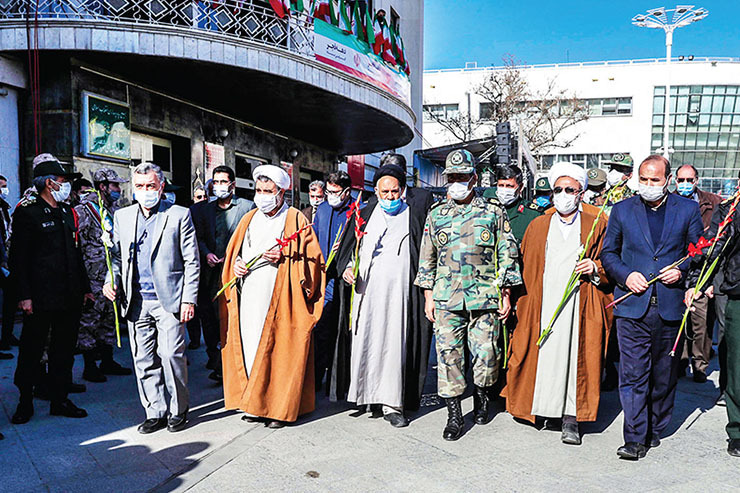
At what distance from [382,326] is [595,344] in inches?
63.6

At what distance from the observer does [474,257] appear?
4.20 meters

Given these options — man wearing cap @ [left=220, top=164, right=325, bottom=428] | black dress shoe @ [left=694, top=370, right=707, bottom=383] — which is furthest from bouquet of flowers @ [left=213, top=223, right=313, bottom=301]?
black dress shoe @ [left=694, top=370, right=707, bottom=383]

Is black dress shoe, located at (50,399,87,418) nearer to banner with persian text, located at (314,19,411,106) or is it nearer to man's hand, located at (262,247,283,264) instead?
man's hand, located at (262,247,283,264)

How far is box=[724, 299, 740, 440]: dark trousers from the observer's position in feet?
12.7

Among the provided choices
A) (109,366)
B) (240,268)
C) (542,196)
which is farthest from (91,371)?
(542,196)

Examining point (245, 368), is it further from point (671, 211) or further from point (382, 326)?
point (671, 211)

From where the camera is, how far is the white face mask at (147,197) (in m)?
4.22

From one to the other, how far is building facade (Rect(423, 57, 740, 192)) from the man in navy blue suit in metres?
43.7

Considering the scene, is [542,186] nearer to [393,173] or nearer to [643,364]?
[393,173]

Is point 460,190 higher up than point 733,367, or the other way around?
point 460,190

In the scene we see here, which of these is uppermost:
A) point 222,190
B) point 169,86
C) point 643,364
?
point 169,86

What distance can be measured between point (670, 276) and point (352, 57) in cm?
1061

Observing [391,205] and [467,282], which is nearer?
[467,282]

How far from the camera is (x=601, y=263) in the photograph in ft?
13.3
